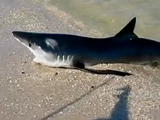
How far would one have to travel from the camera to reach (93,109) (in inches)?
122

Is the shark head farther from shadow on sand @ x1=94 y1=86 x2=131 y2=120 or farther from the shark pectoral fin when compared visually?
shadow on sand @ x1=94 y1=86 x2=131 y2=120

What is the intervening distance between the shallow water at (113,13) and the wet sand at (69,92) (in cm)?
106

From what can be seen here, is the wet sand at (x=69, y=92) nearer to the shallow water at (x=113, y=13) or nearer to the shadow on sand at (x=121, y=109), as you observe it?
the shadow on sand at (x=121, y=109)

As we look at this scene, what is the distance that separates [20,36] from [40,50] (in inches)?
8.0

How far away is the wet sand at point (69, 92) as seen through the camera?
3062 mm

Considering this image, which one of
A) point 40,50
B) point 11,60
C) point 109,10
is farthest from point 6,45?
point 109,10

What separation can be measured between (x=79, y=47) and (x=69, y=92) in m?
0.49

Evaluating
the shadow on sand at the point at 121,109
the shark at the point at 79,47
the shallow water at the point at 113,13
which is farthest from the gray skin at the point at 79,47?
the shallow water at the point at 113,13

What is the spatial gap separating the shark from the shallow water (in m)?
0.94

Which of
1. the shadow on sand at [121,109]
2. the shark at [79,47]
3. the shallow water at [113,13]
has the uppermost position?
the shallow water at [113,13]

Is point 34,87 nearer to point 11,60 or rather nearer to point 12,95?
point 12,95

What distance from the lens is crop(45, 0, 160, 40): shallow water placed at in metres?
4.81

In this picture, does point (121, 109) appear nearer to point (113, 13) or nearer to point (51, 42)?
point (51, 42)

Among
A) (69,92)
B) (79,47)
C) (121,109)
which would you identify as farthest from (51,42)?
(121,109)
